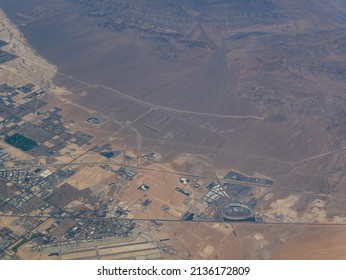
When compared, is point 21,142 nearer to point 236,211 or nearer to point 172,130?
point 172,130

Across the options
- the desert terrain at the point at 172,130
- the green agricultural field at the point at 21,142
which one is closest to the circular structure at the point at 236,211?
the desert terrain at the point at 172,130

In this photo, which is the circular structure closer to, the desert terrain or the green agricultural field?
the desert terrain

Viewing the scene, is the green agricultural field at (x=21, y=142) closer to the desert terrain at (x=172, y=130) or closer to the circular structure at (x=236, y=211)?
the desert terrain at (x=172, y=130)

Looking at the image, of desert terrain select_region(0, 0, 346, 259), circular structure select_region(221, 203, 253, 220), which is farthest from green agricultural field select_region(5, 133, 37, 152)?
circular structure select_region(221, 203, 253, 220)

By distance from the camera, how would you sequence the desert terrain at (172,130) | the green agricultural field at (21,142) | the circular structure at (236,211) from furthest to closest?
the green agricultural field at (21,142) → the circular structure at (236,211) → the desert terrain at (172,130)

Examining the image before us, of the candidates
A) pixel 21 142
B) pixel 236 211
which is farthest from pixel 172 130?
pixel 21 142

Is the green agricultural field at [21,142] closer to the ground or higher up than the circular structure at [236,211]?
higher up

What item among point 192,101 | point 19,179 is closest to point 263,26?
point 192,101
